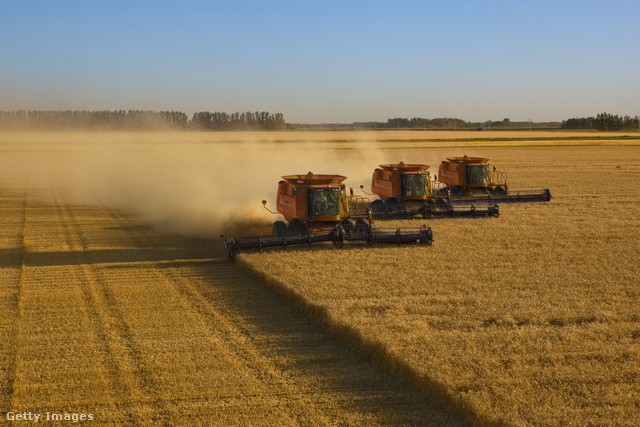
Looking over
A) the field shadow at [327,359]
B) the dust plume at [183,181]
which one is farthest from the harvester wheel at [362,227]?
the field shadow at [327,359]

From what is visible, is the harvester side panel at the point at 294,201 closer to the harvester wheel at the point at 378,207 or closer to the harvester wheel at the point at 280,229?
the harvester wheel at the point at 280,229

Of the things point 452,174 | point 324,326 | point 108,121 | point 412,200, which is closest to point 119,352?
point 324,326

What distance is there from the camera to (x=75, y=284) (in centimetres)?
1596

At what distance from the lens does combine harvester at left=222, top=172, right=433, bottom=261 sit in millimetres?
20125

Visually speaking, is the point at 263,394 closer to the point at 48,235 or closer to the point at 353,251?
the point at 353,251

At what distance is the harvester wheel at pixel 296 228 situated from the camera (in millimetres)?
21172

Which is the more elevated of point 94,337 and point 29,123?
point 29,123

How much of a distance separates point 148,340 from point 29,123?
9383 centimetres

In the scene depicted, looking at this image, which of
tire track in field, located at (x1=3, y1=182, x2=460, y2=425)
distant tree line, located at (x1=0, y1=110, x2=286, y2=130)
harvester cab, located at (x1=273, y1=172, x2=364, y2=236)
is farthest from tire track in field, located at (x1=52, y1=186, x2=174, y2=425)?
distant tree line, located at (x1=0, y1=110, x2=286, y2=130)

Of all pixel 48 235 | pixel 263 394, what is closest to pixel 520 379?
pixel 263 394

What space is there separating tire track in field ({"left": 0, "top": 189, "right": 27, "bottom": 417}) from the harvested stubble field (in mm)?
59

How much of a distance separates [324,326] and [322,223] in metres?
8.77

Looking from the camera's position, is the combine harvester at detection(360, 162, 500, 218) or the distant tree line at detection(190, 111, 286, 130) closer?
the combine harvester at detection(360, 162, 500, 218)

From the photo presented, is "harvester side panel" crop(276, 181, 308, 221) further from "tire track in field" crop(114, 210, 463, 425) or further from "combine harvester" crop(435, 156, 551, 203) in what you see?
"combine harvester" crop(435, 156, 551, 203)
